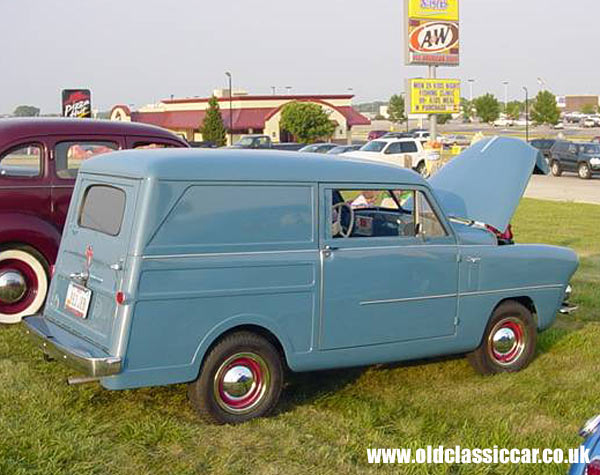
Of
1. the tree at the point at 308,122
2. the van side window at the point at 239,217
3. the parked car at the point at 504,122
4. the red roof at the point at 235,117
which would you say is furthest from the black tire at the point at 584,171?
the parked car at the point at 504,122

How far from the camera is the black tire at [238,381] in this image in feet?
17.9

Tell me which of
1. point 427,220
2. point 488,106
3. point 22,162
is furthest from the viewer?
point 488,106

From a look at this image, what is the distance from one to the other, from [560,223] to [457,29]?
14.6 m

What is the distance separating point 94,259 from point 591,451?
3641 millimetres

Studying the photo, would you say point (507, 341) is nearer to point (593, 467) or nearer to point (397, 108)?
point (593, 467)

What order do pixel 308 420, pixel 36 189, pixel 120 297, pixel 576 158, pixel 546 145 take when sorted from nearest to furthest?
pixel 120 297 → pixel 308 420 → pixel 36 189 → pixel 576 158 → pixel 546 145

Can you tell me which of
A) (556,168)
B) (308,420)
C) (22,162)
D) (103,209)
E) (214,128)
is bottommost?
(308,420)

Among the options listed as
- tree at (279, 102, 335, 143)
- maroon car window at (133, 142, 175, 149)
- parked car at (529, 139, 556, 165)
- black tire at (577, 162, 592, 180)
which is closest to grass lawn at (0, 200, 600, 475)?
maroon car window at (133, 142, 175, 149)

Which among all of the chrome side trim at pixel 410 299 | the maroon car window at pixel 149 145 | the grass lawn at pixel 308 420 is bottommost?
the grass lawn at pixel 308 420

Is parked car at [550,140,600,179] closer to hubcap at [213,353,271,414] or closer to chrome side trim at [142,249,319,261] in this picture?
chrome side trim at [142,249,319,261]

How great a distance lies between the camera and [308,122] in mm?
63312

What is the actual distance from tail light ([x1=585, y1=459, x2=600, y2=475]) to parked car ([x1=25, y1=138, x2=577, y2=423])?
9.42 ft

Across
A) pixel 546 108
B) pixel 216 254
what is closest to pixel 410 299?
pixel 216 254

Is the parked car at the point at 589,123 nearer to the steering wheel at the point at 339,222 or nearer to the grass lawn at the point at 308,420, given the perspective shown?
the grass lawn at the point at 308,420
